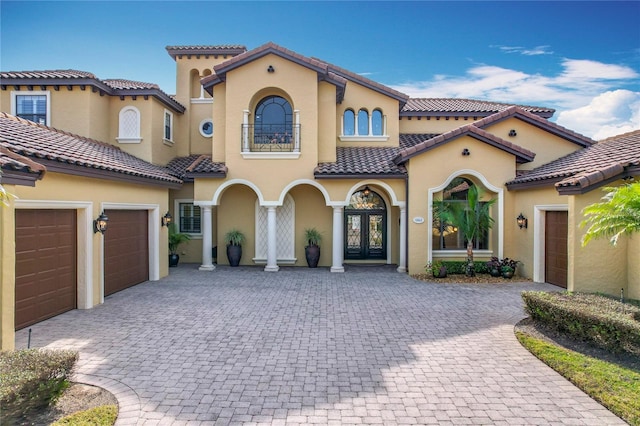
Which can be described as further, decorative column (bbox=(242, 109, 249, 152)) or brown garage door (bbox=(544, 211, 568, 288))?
decorative column (bbox=(242, 109, 249, 152))

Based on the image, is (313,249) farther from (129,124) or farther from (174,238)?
(129,124)

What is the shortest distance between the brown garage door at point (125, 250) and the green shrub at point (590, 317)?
11036 millimetres

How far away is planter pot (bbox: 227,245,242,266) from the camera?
16.1 m

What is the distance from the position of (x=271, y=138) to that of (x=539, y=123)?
11.0m

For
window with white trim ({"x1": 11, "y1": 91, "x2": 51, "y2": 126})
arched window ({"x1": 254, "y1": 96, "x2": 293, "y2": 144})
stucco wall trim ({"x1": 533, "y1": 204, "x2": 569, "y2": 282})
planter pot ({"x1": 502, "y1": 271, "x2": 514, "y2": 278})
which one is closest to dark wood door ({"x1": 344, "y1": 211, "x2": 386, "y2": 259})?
arched window ({"x1": 254, "y1": 96, "x2": 293, "y2": 144})

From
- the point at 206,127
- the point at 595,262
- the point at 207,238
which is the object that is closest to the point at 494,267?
the point at 595,262

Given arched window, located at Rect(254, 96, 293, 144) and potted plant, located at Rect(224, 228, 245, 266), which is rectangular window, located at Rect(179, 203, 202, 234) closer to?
potted plant, located at Rect(224, 228, 245, 266)

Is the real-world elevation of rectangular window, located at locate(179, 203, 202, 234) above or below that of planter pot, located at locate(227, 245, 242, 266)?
above

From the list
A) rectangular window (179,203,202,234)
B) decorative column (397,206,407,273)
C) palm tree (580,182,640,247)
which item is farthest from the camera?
rectangular window (179,203,202,234)

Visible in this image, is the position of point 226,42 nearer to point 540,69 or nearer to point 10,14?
point 10,14

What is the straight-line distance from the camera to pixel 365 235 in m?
17.3

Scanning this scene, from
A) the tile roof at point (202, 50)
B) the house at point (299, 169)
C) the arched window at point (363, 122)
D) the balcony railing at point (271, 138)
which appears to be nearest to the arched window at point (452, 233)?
the house at point (299, 169)

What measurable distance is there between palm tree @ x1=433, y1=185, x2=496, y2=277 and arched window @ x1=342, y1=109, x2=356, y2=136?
234 inches

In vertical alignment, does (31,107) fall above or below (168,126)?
above
